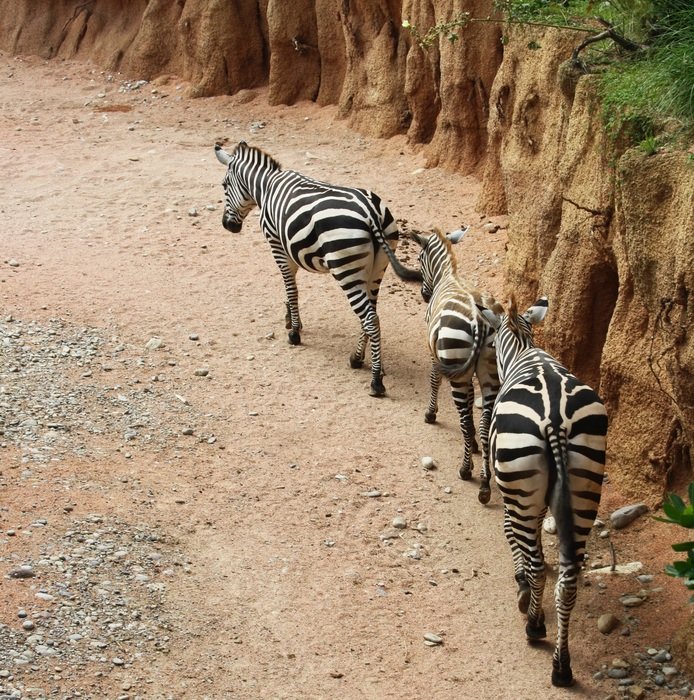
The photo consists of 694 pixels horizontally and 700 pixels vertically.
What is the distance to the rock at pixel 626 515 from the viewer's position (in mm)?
7715

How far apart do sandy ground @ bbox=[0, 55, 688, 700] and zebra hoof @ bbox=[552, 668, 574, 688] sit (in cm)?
7

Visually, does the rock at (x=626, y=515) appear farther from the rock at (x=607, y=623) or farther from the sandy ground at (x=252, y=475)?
the rock at (x=607, y=623)

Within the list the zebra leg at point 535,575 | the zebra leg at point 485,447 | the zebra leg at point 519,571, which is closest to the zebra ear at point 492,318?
the zebra leg at point 485,447

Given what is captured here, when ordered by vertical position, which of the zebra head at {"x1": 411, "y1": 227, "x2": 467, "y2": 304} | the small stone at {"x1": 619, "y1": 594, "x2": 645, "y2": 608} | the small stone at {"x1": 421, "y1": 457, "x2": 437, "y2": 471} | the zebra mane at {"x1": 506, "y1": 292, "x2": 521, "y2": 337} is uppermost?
the zebra mane at {"x1": 506, "y1": 292, "x2": 521, "y2": 337}

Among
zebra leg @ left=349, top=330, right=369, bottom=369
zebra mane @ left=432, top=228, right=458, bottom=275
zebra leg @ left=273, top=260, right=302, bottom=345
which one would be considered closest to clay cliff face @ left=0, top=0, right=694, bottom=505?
zebra mane @ left=432, top=228, right=458, bottom=275

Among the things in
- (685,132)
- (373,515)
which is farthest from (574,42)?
(373,515)

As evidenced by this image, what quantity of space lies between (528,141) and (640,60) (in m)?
3.24

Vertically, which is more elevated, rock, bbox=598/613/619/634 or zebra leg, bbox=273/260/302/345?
zebra leg, bbox=273/260/302/345

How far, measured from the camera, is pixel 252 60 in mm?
20000

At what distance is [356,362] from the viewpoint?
10.7m

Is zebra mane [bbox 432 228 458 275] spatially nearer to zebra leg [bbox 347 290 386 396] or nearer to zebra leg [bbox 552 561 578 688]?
zebra leg [bbox 347 290 386 396]

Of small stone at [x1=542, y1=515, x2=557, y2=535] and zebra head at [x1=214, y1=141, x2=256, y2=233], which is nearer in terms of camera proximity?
small stone at [x1=542, y1=515, x2=557, y2=535]

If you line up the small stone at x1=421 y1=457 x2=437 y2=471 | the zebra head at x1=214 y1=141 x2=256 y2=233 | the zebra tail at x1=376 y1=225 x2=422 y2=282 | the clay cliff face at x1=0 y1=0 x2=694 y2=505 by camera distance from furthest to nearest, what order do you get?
the zebra head at x1=214 y1=141 x2=256 y2=233, the zebra tail at x1=376 y1=225 x2=422 y2=282, the small stone at x1=421 y1=457 x2=437 y2=471, the clay cliff face at x1=0 y1=0 x2=694 y2=505

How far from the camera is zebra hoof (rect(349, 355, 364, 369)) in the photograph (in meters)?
10.7
